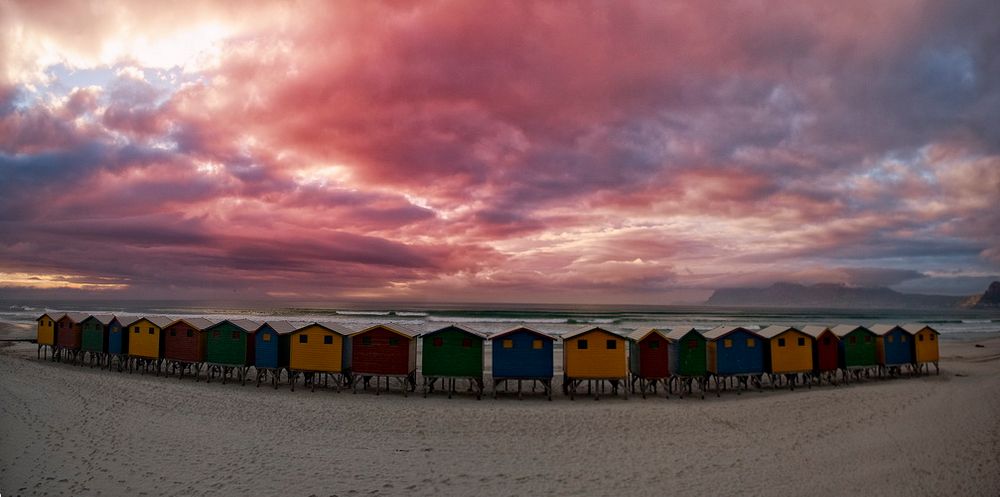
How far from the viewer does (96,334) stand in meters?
34.5

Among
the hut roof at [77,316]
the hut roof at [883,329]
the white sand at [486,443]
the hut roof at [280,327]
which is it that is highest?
the hut roof at [77,316]

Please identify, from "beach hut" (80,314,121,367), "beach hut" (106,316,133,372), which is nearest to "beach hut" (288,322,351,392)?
"beach hut" (106,316,133,372)

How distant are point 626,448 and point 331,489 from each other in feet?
30.9

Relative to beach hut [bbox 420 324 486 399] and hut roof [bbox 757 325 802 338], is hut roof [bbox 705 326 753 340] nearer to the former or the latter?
hut roof [bbox 757 325 802 338]

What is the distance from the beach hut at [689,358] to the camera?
2706 cm

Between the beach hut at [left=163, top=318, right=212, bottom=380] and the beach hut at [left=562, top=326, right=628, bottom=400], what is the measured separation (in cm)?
2083

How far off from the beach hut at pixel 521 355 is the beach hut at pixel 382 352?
455 centimetres

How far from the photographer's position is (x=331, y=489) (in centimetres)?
1352

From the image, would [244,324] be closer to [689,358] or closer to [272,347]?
[272,347]

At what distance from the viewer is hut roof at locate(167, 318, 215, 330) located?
30.2m

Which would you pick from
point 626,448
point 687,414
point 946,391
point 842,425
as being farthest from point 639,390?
point 946,391

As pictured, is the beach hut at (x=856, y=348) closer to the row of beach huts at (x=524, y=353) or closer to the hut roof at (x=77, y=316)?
the row of beach huts at (x=524, y=353)

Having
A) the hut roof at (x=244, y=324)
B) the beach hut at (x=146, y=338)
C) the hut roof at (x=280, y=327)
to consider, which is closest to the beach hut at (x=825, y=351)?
the hut roof at (x=280, y=327)

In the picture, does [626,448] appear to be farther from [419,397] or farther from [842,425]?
[419,397]
